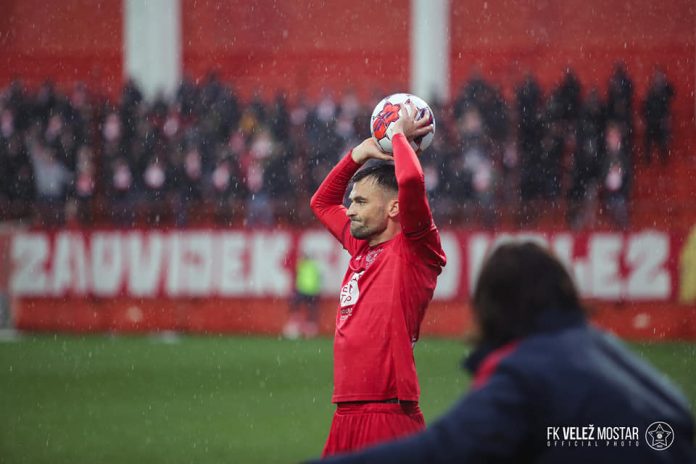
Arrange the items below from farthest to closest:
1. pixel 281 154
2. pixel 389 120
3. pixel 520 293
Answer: pixel 281 154
pixel 389 120
pixel 520 293

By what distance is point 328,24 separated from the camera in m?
25.3

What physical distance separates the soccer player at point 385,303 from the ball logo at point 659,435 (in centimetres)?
202

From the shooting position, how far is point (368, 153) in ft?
16.7

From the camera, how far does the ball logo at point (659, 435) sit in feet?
7.99

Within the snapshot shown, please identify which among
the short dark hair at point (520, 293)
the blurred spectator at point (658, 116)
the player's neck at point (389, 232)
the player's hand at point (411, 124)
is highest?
the blurred spectator at point (658, 116)

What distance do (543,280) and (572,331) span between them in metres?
0.13

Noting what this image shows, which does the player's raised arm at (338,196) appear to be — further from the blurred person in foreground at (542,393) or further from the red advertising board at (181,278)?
the red advertising board at (181,278)

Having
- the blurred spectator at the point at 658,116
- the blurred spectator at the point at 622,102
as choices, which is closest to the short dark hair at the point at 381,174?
the blurred spectator at the point at 622,102

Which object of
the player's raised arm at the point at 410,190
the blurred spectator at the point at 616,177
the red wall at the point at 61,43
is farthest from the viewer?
the red wall at the point at 61,43

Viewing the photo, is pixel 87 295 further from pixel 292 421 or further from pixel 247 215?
pixel 292 421

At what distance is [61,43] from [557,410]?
84.6ft

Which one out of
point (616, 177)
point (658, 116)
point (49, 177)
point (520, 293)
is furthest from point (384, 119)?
point (49, 177)

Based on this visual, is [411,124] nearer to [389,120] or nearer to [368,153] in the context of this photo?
[389,120]

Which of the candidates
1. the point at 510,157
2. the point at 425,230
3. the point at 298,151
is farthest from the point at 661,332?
the point at 425,230
